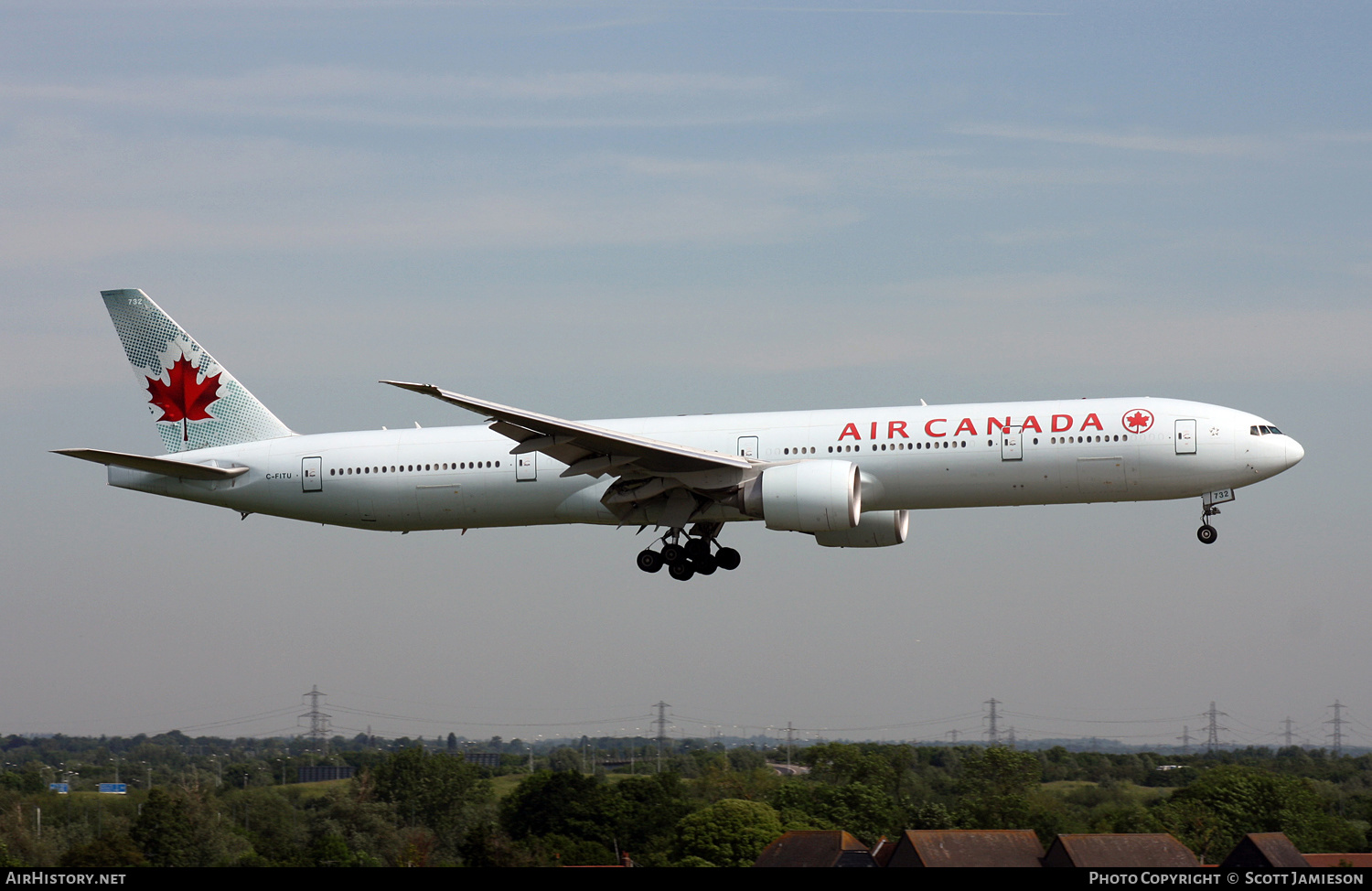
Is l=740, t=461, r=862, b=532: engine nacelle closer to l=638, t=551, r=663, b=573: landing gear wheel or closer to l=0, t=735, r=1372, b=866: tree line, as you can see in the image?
l=638, t=551, r=663, b=573: landing gear wheel

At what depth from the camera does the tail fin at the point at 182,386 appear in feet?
144

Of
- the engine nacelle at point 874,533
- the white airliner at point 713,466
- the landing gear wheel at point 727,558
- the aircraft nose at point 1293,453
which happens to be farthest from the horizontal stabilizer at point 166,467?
the aircraft nose at point 1293,453

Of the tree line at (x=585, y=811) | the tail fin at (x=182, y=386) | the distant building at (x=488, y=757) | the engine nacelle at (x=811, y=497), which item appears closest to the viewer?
the engine nacelle at (x=811, y=497)

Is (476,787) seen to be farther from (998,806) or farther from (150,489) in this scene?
(150,489)

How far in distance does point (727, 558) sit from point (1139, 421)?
1187cm

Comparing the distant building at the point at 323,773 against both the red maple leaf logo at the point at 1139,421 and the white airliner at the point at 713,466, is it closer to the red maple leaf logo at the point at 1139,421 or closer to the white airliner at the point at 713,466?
the white airliner at the point at 713,466

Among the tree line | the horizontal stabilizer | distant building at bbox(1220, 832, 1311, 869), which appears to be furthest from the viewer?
the tree line

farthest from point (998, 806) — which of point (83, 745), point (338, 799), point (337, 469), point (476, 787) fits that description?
point (83, 745)

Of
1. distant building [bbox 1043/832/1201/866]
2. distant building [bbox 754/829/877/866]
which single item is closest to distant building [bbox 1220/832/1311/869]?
distant building [bbox 1043/832/1201/866]

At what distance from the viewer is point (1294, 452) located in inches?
1414

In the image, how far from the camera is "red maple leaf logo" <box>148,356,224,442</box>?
44594 millimetres

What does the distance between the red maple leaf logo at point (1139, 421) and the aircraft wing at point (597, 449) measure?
31.3 feet

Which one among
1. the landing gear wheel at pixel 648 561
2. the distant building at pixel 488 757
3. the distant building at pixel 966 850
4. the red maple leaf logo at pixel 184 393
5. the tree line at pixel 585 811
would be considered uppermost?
the red maple leaf logo at pixel 184 393

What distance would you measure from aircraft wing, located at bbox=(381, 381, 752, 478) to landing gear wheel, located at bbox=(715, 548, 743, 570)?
149 inches
